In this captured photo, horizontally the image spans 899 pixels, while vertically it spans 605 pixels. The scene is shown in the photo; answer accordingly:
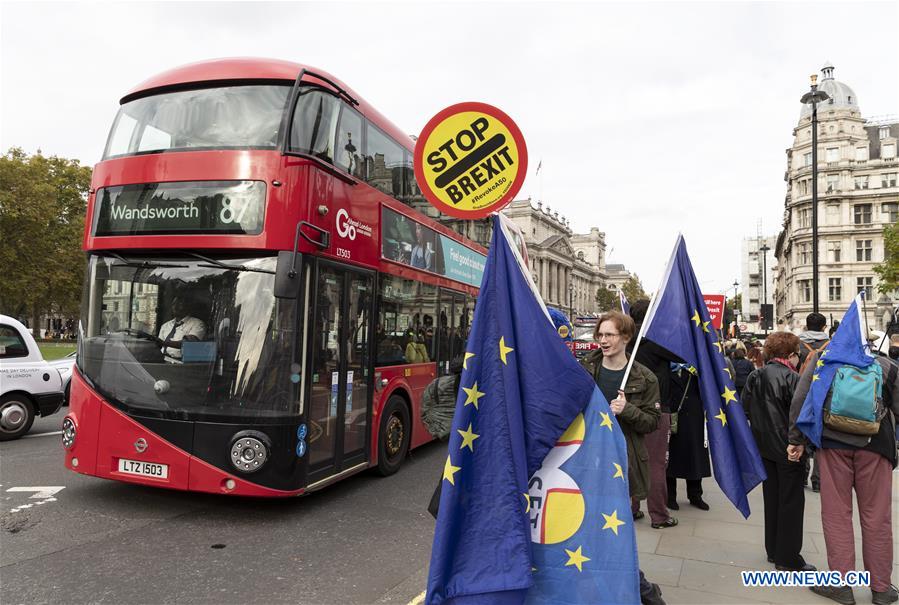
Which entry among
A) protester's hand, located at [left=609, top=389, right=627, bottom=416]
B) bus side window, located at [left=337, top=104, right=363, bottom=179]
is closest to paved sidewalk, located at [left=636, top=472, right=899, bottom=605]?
protester's hand, located at [left=609, top=389, right=627, bottom=416]

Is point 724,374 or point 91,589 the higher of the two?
point 724,374

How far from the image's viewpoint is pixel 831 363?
13.5 feet

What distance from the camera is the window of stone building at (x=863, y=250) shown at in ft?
223

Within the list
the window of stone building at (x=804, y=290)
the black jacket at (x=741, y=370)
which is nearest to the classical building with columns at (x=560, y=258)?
the window of stone building at (x=804, y=290)

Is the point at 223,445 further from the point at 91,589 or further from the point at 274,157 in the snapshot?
the point at 274,157

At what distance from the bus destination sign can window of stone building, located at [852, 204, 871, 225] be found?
260 feet

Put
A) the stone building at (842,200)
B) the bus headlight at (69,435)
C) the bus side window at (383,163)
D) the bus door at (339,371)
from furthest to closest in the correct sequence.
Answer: the stone building at (842,200), the bus side window at (383,163), the bus door at (339,371), the bus headlight at (69,435)

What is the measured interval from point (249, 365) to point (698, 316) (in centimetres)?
376

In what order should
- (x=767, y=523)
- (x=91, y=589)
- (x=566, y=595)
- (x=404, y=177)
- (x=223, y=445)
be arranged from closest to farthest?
(x=566, y=595), (x=91, y=589), (x=767, y=523), (x=223, y=445), (x=404, y=177)

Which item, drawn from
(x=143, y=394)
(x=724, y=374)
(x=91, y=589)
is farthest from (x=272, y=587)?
(x=724, y=374)

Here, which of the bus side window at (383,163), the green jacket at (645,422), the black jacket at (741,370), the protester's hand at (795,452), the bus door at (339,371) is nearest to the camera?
the green jacket at (645,422)

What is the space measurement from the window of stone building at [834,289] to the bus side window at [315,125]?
249 ft

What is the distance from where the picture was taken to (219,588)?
13.7 feet

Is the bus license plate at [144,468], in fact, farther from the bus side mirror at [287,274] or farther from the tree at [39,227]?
the tree at [39,227]
